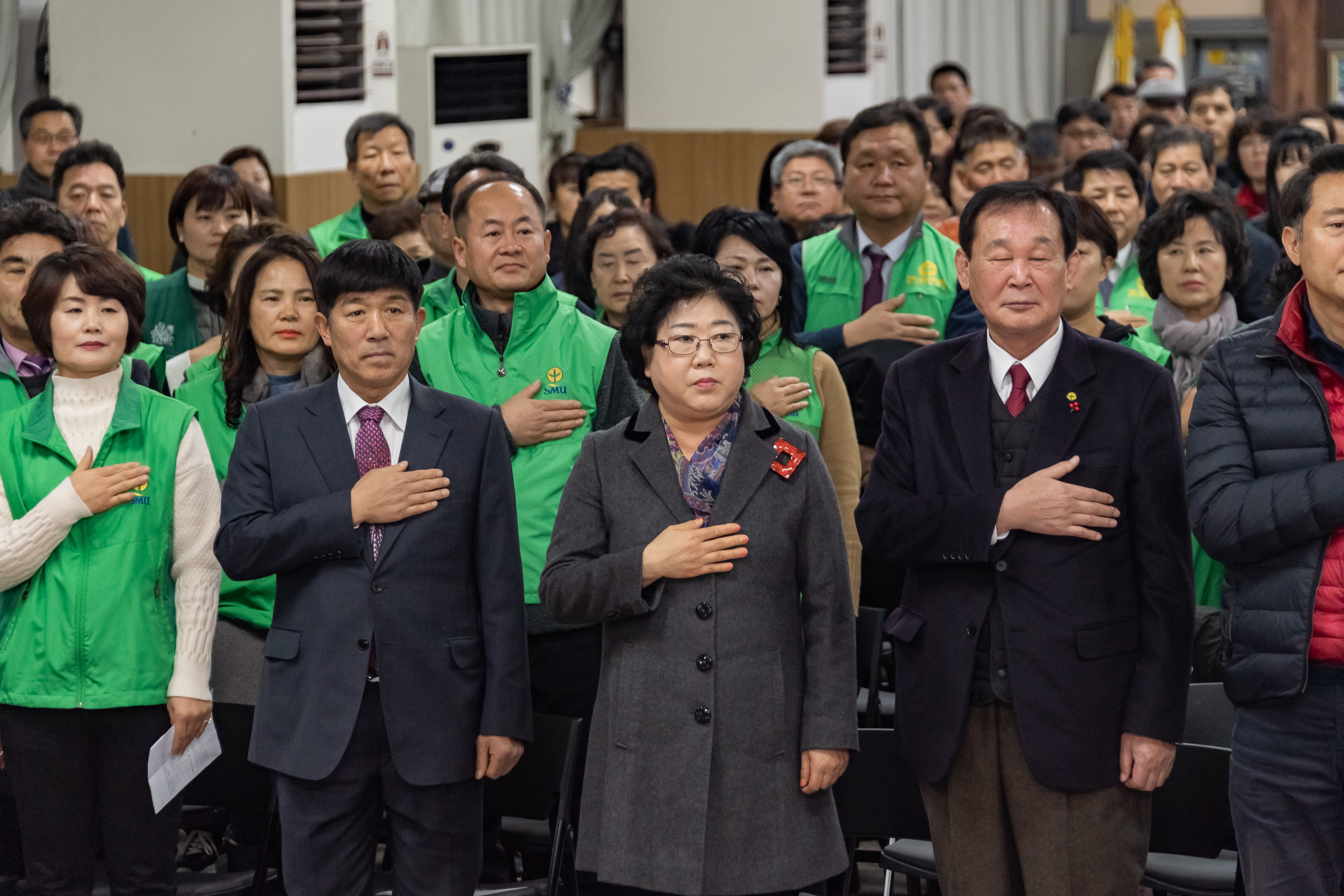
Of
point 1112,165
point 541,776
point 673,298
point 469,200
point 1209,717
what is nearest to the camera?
point 673,298

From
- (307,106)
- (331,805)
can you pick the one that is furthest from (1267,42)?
(331,805)

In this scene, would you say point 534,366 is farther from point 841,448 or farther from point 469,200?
point 841,448

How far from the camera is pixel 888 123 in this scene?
4.23 metres

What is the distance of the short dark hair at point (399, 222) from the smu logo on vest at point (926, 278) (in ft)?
5.26

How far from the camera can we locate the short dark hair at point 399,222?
4.88m

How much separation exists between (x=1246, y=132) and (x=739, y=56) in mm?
3241

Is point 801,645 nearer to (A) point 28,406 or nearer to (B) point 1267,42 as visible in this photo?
(A) point 28,406

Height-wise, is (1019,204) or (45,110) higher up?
(45,110)

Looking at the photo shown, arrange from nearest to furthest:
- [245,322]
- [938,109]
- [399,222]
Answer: [245,322] → [399,222] → [938,109]

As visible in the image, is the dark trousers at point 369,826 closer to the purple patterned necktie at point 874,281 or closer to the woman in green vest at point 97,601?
the woman in green vest at point 97,601

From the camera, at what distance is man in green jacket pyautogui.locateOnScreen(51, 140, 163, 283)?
4.71 meters

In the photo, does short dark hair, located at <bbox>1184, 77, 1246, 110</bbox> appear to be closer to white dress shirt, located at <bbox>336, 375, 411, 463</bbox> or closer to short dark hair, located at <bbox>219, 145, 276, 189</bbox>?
short dark hair, located at <bbox>219, 145, 276, 189</bbox>

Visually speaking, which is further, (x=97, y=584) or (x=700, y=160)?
(x=700, y=160)

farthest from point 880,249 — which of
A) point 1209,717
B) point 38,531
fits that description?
point 38,531
